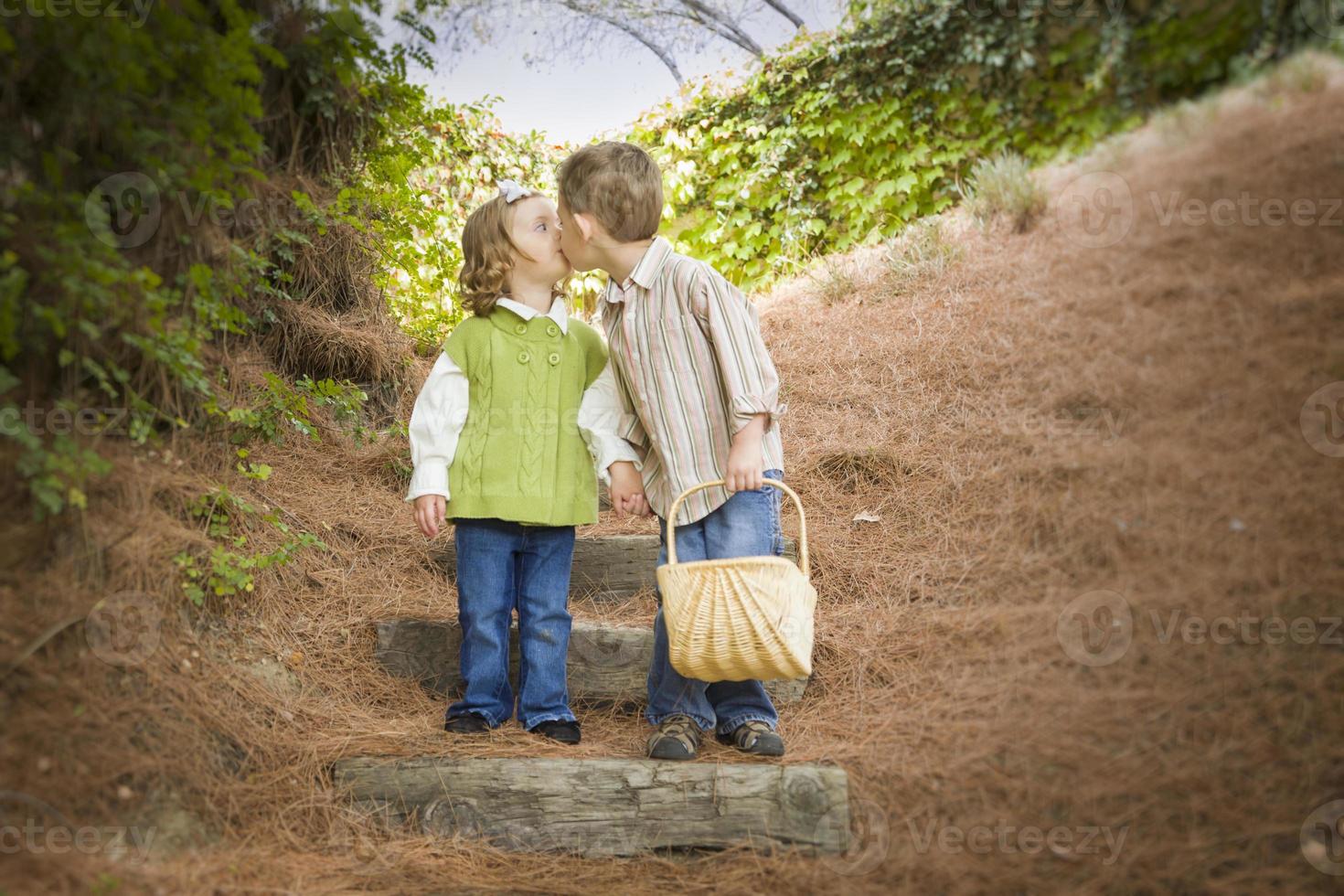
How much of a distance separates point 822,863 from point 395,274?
3.53 metres

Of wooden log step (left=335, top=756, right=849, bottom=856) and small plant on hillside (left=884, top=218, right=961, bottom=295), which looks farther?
small plant on hillside (left=884, top=218, right=961, bottom=295)

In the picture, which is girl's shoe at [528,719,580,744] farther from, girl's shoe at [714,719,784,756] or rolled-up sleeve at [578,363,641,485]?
rolled-up sleeve at [578,363,641,485]

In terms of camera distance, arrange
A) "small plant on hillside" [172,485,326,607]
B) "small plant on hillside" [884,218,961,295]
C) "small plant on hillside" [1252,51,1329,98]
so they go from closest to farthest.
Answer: "small plant on hillside" [1252,51,1329,98]
"small plant on hillside" [172,485,326,607]
"small plant on hillside" [884,218,961,295]

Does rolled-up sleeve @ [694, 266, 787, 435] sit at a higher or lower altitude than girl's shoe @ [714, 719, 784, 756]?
higher

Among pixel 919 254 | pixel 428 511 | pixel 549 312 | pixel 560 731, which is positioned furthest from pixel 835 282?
pixel 560 731

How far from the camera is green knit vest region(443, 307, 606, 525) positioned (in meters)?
2.50

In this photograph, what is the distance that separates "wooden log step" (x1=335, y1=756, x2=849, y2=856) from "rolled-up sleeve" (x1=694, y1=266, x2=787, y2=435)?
890mm

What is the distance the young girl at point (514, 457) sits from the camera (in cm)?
250

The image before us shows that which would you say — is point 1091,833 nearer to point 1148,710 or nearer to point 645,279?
point 1148,710

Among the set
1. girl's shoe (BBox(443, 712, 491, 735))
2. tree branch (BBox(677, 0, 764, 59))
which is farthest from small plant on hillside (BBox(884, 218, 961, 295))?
girl's shoe (BBox(443, 712, 491, 735))

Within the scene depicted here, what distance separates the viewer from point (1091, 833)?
1.96 m

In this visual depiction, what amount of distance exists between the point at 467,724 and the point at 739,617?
92 cm

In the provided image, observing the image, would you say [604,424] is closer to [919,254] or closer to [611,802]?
[611,802]

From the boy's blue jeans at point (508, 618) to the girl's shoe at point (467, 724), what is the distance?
15 millimetres
